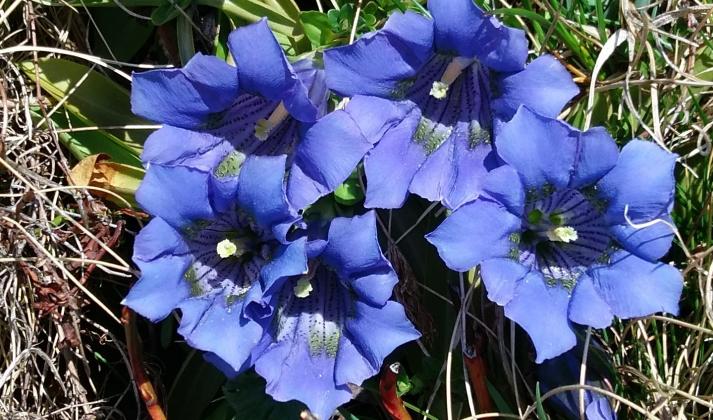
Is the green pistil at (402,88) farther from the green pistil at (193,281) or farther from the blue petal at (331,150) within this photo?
the green pistil at (193,281)

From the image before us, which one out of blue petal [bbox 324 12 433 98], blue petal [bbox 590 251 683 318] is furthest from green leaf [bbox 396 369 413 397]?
blue petal [bbox 324 12 433 98]

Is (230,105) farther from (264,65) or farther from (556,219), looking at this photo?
(556,219)

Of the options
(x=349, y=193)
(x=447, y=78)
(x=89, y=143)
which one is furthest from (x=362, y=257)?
(x=89, y=143)

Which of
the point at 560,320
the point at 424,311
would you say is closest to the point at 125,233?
the point at 424,311

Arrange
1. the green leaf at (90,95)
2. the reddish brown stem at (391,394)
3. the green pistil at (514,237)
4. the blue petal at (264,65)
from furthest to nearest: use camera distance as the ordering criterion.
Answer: the green leaf at (90,95) < the reddish brown stem at (391,394) < the green pistil at (514,237) < the blue petal at (264,65)

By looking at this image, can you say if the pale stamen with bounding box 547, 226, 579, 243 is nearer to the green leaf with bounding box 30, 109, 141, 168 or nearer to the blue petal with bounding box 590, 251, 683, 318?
the blue petal with bounding box 590, 251, 683, 318

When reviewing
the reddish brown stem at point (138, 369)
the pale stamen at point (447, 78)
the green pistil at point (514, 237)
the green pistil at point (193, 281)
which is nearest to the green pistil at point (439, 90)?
the pale stamen at point (447, 78)
